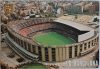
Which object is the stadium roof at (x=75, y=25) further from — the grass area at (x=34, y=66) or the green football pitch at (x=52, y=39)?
the grass area at (x=34, y=66)

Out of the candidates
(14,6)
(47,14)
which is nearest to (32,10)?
(47,14)

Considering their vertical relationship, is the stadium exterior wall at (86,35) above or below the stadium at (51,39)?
above

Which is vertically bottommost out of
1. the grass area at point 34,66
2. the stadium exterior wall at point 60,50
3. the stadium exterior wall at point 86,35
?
the grass area at point 34,66

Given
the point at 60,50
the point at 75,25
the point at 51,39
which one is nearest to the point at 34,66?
the point at 60,50

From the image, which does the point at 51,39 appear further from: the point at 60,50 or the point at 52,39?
the point at 60,50

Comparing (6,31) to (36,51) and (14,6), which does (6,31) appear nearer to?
(14,6)

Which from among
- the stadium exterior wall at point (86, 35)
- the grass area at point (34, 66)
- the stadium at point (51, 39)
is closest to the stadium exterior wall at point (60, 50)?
the stadium at point (51, 39)

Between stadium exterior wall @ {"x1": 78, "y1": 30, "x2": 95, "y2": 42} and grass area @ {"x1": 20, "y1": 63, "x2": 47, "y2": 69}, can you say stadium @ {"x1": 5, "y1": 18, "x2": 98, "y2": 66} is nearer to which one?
stadium exterior wall @ {"x1": 78, "y1": 30, "x2": 95, "y2": 42}

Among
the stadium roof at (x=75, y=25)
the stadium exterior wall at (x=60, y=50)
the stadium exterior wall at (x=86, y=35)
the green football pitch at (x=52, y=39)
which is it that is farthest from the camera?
the green football pitch at (x=52, y=39)
